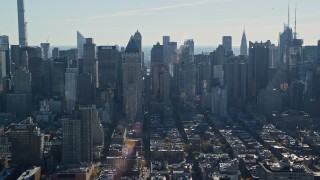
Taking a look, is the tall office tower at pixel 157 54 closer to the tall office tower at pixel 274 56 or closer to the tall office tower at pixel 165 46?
the tall office tower at pixel 165 46

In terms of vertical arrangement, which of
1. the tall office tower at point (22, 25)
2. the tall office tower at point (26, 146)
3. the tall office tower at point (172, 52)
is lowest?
the tall office tower at point (26, 146)

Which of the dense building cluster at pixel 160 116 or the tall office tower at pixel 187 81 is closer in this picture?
the dense building cluster at pixel 160 116

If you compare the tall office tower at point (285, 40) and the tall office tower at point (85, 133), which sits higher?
the tall office tower at point (285, 40)

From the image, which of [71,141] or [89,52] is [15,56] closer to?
[89,52]

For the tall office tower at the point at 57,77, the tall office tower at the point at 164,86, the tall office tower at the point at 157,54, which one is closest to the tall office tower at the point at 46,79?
the tall office tower at the point at 57,77

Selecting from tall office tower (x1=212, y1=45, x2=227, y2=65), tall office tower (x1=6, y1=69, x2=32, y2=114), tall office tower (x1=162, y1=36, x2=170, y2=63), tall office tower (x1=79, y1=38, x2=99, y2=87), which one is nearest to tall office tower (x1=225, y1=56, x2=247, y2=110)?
tall office tower (x1=212, y1=45, x2=227, y2=65)

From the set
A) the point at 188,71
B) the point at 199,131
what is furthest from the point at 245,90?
the point at 199,131
